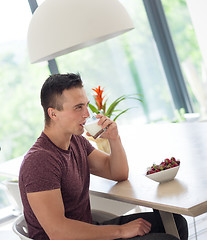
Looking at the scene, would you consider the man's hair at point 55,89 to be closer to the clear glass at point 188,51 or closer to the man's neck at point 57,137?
the man's neck at point 57,137

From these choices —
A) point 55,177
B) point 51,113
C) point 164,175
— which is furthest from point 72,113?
point 164,175

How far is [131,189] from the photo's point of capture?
194cm

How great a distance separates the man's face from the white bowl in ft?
1.34

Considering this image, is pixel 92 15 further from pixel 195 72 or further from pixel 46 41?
pixel 195 72

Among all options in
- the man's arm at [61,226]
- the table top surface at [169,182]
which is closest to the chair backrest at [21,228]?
the man's arm at [61,226]

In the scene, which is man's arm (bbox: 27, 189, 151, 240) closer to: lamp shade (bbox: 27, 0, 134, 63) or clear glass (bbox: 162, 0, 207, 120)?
lamp shade (bbox: 27, 0, 134, 63)

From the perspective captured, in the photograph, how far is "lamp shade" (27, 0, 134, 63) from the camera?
1948mm

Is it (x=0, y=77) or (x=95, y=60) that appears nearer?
(x=0, y=77)

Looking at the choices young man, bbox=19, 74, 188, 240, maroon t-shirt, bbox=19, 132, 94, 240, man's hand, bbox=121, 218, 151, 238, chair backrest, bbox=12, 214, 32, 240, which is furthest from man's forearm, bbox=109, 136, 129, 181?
chair backrest, bbox=12, 214, 32, 240

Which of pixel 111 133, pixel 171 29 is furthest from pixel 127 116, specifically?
pixel 111 133

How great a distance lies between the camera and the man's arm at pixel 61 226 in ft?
5.58

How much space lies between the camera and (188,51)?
5691 mm

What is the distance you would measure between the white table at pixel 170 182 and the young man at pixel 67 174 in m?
0.10

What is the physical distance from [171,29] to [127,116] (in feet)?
4.23
